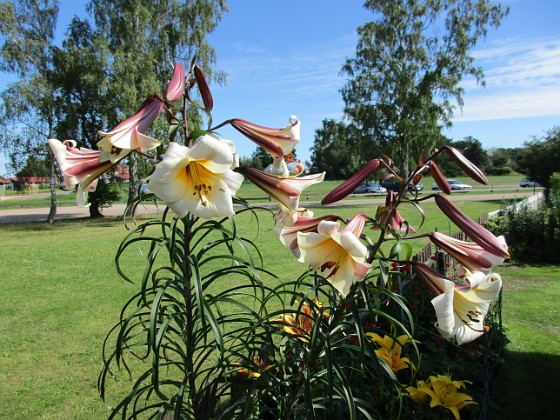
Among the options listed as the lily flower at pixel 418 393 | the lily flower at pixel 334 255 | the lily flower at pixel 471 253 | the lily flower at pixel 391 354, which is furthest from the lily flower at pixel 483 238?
the lily flower at pixel 418 393

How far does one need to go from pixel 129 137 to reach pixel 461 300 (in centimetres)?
95

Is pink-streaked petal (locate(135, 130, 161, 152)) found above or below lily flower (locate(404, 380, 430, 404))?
above

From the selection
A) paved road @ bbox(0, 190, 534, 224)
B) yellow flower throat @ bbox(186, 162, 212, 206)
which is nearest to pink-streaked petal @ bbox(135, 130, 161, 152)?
yellow flower throat @ bbox(186, 162, 212, 206)

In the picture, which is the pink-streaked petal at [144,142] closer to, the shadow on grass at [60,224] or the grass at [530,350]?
the grass at [530,350]

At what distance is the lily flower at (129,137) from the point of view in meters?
0.99

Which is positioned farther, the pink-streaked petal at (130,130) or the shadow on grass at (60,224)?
the shadow on grass at (60,224)

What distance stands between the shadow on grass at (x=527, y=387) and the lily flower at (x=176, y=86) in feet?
8.74

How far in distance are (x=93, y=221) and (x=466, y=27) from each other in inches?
668

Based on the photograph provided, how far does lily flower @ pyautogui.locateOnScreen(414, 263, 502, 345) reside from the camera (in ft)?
3.27

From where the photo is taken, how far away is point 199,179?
3.43ft

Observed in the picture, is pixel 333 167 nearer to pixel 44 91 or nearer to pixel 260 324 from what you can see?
pixel 44 91

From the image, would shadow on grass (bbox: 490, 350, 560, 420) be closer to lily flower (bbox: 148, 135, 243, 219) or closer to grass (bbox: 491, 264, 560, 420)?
grass (bbox: 491, 264, 560, 420)

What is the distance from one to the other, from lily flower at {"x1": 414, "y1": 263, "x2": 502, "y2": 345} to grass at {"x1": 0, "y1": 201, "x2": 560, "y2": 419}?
197 centimetres

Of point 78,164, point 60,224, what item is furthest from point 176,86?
point 60,224
